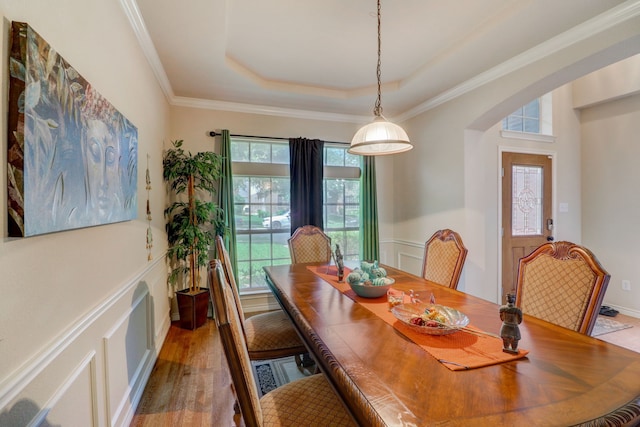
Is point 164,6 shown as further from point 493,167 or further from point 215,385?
point 493,167

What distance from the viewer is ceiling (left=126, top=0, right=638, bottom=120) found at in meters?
2.09

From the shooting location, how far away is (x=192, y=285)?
332 cm

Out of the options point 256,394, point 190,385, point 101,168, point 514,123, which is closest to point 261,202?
point 190,385

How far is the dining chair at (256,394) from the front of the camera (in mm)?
908

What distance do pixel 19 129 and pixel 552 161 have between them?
527 cm

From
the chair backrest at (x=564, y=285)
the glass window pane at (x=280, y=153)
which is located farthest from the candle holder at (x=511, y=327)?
the glass window pane at (x=280, y=153)

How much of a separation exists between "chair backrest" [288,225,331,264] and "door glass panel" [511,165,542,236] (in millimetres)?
2467

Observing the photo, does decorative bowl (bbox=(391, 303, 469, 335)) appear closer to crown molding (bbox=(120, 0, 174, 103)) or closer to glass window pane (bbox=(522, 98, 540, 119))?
crown molding (bbox=(120, 0, 174, 103))

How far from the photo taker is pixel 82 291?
4.26 ft

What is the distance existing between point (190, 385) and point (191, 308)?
1.08m

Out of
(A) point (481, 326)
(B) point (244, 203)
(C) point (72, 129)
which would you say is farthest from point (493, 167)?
(C) point (72, 129)

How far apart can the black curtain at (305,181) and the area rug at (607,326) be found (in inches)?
129

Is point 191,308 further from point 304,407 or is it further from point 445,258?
point 445,258

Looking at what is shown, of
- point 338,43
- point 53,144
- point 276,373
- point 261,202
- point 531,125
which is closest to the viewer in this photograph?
point 53,144
